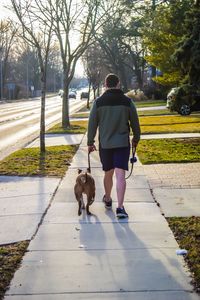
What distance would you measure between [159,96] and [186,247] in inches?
2197

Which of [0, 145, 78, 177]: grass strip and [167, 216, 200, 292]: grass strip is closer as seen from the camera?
[167, 216, 200, 292]: grass strip

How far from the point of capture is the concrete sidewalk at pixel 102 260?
176 inches

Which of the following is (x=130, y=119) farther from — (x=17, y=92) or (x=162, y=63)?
(x=17, y=92)

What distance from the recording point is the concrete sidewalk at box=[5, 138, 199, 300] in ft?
14.7

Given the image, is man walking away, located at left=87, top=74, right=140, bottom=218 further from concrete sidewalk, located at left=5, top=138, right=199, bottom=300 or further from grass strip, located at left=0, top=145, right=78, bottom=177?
grass strip, located at left=0, top=145, right=78, bottom=177

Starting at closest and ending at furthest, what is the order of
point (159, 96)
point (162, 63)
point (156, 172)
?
point (156, 172)
point (162, 63)
point (159, 96)

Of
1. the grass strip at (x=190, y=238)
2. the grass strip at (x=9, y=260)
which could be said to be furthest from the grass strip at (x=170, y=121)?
the grass strip at (x=9, y=260)

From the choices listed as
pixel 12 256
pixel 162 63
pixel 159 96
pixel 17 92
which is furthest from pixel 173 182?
pixel 17 92

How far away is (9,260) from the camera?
5.30 metres

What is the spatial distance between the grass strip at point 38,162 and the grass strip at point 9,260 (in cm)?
501

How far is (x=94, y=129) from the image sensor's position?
7375 millimetres

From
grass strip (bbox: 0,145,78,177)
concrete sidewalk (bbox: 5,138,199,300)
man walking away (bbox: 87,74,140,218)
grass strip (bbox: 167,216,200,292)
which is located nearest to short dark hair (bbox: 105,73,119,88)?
man walking away (bbox: 87,74,140,218)

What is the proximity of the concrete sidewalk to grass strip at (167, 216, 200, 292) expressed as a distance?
73 mm

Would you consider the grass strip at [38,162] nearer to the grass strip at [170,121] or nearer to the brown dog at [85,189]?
the brown dog at [85,189]
